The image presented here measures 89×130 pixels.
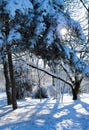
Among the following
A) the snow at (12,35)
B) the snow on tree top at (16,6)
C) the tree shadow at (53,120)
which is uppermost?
the snow on tree top at (16,6)

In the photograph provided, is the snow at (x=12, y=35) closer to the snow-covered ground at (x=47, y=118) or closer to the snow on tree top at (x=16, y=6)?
the snow on tree top at (x=16, y=6)

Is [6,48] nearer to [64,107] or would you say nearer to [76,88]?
[64,107]

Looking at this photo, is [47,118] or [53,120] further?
[47,118]

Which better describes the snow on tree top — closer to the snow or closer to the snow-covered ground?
the snow

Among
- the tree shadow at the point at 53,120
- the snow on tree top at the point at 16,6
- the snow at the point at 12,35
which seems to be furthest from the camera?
the snow at the point at 12,35

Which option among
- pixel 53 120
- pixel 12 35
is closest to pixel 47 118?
pixel 53 120

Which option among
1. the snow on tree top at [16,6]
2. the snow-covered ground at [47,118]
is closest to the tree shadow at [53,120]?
the snow-covered ground at [47,118]

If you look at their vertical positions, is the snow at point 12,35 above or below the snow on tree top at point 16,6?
below

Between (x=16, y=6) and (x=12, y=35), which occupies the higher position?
(x=16, y=6)

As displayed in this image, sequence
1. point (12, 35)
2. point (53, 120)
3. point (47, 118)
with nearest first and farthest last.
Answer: point (53, 120), point (47, 118), point (12, 35)

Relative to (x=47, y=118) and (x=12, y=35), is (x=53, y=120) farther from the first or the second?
(x=12, y=35)

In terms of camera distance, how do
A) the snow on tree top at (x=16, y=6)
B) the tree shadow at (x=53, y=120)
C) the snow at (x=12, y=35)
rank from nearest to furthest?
the tree shadow at (x=53, y=120) → the snow on tree top at (x=16, y=6) → the snow at (x=12, y=35)

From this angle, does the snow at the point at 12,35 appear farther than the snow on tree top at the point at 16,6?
Yes

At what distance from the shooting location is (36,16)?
9242mm
